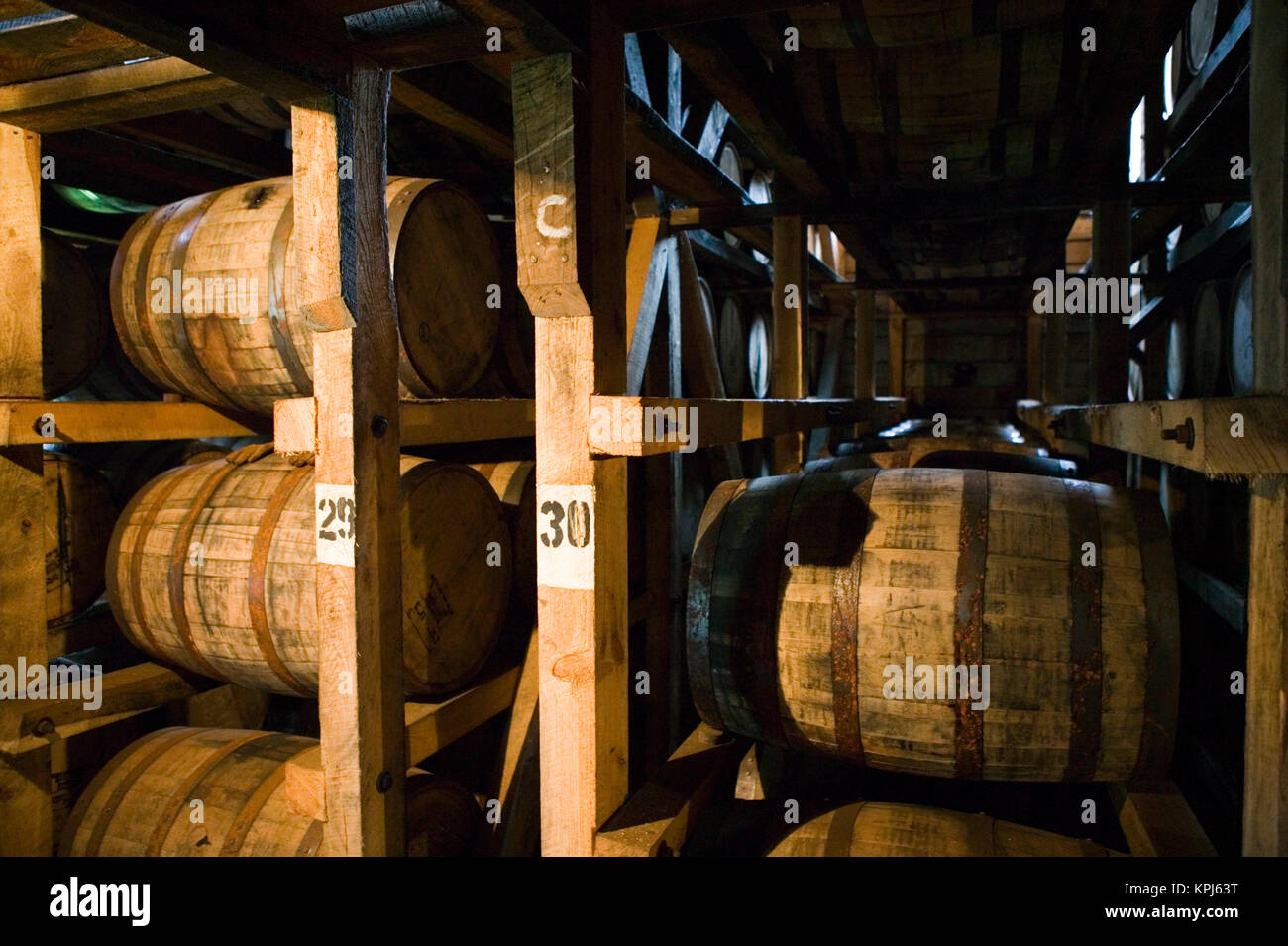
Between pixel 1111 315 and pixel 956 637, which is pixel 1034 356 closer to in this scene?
pixel 1111 315

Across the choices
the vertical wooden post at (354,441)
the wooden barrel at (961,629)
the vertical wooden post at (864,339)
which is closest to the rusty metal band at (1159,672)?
the wooden barrel at (961,629)

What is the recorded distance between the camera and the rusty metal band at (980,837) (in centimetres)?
224

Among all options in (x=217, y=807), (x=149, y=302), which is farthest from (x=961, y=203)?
(x=217, y=807)

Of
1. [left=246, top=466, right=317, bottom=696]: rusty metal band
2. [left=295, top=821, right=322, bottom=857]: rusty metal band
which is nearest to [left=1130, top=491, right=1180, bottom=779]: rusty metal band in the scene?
[left=295, top=821, right=322, bottom=857]: rusty metal band

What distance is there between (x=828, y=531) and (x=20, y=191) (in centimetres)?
316

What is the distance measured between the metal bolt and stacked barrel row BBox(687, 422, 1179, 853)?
85 cm

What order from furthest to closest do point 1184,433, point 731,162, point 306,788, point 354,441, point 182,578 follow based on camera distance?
point 731,162 → point 182,578 → point 306,788 → point 354,441 → point 1184,433

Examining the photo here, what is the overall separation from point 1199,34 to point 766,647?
4.91 meters

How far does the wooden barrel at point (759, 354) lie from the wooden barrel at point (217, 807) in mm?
5869

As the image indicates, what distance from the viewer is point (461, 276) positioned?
3.24m

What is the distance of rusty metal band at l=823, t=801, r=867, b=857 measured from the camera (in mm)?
2309

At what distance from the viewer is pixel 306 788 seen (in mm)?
2287
